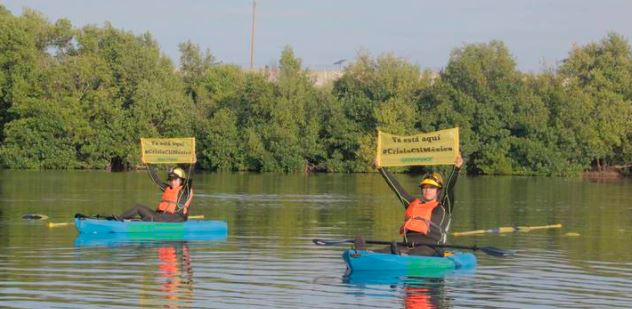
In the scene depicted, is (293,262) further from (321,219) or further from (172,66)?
(172,66)

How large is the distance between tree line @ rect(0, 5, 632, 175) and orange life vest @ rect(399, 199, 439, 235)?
66.2 metres

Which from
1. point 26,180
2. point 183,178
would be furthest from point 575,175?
point 183,178

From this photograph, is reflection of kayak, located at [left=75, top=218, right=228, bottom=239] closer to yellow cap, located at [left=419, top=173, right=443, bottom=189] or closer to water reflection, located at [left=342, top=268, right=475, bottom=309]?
water reflection, located at [left=342, top=268, right=475, bottom=309]

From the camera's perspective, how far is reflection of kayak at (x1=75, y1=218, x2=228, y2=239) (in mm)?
29875

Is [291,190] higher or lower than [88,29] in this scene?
lower

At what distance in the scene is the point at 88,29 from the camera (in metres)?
92.4

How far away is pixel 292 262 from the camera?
80.5 ft

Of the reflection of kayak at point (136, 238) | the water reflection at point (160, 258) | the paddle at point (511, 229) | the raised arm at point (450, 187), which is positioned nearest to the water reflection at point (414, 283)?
the raised arm at point (450, 187)

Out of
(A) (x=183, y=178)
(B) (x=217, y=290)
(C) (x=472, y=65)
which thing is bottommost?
(B) (x=217, y=290)

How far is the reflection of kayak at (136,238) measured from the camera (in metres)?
28.3

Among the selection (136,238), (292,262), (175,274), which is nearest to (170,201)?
(136,238)

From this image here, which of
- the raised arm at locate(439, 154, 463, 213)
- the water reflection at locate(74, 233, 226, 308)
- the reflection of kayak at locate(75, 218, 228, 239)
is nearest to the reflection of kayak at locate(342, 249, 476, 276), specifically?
the raised arm at locate(439, 154, 463, 213)

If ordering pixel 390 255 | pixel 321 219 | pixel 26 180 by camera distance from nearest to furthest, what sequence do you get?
1. pixel 390 255
2. pixel 321 219
3. pixel 26 180

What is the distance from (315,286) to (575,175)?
70806mm
